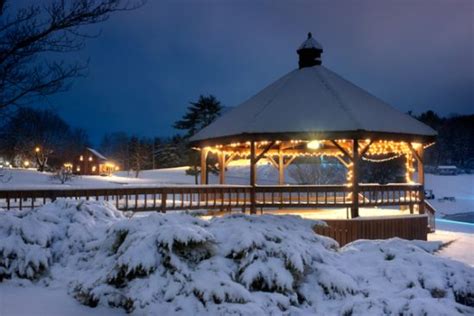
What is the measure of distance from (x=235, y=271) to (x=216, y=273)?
0.85 feet

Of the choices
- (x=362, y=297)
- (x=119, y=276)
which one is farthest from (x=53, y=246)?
(x=362, y=297)

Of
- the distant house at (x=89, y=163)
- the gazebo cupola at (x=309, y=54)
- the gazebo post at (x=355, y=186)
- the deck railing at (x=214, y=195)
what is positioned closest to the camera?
the deck railing at (x=214, y=195)

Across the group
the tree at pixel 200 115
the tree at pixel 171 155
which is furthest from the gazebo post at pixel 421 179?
the tree at pixel 171 155

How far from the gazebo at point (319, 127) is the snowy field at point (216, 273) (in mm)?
8299

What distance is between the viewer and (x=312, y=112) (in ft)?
51.0

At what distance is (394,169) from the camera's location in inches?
1556

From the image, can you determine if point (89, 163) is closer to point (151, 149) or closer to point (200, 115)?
point (151, 149)

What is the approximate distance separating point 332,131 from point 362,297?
32.2ft

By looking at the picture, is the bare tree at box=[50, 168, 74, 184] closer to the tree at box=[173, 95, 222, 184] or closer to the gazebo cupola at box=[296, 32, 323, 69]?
the tree at box=[173, 95, 222, 184]

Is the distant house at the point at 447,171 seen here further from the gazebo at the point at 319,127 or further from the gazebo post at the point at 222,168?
the gazebo post at the point at 222,168

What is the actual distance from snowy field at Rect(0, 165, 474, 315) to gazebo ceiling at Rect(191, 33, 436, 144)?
331 inches

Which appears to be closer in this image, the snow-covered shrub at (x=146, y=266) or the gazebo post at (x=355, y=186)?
the snow-covered shrub at (x=146, y=266)

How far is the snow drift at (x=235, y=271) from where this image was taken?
4641mm

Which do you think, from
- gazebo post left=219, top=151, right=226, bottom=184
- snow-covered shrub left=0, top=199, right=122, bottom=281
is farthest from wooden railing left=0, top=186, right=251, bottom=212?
gazebo post left=219, top=151, right=226, bottom=184
